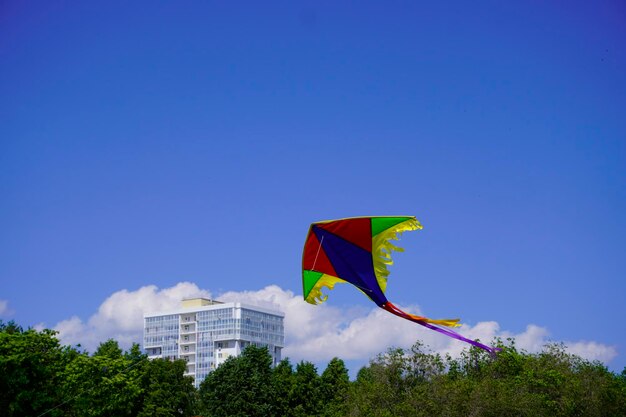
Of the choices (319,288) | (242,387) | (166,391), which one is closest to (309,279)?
(319,288)

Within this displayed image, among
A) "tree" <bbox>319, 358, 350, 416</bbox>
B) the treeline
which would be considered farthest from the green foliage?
"tree" <bbox>319, 358, 350, 416</bbox>

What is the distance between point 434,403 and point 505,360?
7405 mm

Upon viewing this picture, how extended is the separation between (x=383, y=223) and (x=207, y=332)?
103 meters

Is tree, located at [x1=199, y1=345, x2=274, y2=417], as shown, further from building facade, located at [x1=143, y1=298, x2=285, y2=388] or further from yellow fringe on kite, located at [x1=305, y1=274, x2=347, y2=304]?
building facade, located at [x1=143, y1=298, x2=285, y2=388]

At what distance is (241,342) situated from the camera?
114 meters

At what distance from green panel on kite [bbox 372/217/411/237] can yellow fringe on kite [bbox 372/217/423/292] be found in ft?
0.20

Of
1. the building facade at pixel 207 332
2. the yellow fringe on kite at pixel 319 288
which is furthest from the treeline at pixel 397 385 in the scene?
the building facade at pixel 207 332

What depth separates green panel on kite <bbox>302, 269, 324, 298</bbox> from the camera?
1538cm

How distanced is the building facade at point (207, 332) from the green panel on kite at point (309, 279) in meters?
97.7

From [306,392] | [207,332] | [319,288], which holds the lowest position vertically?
[319,288]

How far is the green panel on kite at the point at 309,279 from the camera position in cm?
1538

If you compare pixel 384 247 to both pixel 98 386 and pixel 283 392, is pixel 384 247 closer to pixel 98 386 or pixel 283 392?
pixel 98 386

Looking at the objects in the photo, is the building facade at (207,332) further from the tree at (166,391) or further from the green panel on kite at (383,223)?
the green panel on kite at (383,223)

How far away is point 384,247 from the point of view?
616 inches
